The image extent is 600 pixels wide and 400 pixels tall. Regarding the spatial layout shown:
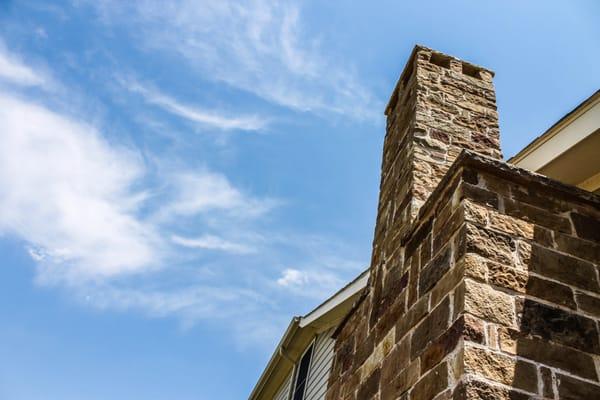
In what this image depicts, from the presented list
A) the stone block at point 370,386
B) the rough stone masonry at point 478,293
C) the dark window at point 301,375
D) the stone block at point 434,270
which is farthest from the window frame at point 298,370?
the stone block at point 434,270

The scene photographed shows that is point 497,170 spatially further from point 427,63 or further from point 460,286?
point 427,63

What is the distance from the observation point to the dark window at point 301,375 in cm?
744

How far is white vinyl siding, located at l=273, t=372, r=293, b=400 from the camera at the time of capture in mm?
8080

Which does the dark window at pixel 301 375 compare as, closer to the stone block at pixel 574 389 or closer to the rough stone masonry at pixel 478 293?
the rough stone masonry at pixel 478 293

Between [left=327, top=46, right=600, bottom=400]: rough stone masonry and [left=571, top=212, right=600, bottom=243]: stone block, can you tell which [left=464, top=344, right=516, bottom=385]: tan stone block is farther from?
[left=571, top=212, right=600, bottom=243]: stone block

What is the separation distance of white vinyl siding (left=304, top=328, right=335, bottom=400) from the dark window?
0.21 meters

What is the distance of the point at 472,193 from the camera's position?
266 centimetres

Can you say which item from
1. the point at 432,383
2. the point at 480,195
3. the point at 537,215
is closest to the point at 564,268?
the point at 537,215

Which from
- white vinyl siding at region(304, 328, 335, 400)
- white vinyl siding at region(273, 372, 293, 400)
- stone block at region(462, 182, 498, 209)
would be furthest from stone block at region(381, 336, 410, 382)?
white vinyl siding at region(273, 372, 293, 400)

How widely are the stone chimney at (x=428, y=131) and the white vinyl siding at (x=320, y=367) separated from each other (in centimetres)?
294

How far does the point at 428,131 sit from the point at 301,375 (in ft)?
16.0

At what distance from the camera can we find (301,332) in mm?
7707

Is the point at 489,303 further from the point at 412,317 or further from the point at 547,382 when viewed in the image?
the point at 412,317

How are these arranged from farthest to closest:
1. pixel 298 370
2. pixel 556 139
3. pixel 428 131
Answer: pixel 298 370 < pixel 428 131 < pixel 556 139
